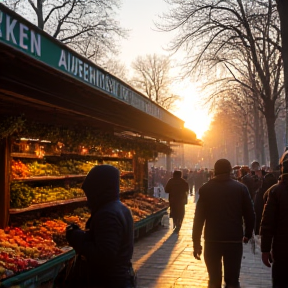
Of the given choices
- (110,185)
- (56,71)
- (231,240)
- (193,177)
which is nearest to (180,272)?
(231,240)

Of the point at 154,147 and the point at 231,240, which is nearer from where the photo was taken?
the point at 231,240

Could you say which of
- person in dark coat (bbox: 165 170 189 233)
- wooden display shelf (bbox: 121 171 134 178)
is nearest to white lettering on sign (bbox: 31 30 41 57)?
person in dark coat (bbox: 165 170 189 233)

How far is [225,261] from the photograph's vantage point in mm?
5367

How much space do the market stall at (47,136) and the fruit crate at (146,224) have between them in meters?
0.03

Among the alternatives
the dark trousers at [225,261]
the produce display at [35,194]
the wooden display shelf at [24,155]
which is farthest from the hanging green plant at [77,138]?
the dark trousers at [225,261]

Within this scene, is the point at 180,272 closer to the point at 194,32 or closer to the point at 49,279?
the point at 49,279

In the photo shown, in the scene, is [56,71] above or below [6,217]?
above

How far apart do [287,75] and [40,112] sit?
8199 millimetres

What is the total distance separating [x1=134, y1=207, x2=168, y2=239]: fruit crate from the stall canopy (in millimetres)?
2741

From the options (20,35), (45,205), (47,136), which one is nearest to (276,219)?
(20,35)

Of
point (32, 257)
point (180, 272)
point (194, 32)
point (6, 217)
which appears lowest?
point (180, 272)

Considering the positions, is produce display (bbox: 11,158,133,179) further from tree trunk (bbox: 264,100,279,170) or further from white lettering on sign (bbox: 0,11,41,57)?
tree trunk (bbox: 264,100,279,170)

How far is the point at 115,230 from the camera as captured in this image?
313 cm

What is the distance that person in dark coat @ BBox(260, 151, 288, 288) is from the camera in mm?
4512
